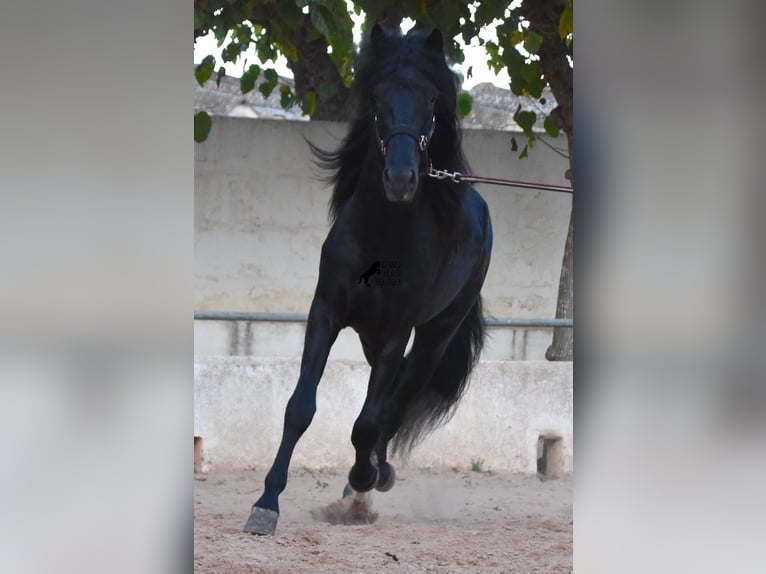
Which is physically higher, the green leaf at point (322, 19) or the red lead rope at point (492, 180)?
the green leaf at point (322, 19)

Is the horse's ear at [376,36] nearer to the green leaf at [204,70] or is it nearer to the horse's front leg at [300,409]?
the green leaf at [204,70]

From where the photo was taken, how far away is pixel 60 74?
3.54 m

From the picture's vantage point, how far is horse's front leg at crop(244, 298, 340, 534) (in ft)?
12.5

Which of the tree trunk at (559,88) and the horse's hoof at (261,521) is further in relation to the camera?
the tree trunk at (559,88)

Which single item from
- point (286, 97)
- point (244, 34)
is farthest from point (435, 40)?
point (244, 34)

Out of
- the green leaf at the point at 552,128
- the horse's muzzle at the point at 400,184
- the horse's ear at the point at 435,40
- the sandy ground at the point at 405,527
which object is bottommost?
the sandy ground at the point at 405,527

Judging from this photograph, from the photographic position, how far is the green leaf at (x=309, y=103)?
3.84 m

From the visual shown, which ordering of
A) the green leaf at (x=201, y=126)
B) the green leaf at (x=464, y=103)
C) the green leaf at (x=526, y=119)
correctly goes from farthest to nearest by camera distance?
the green leaf at (x=526, y=119) < the green leaf at (x=464, y=103) < the green leaf at (x=201, y=126)

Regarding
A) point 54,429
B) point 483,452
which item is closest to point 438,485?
point 483,452

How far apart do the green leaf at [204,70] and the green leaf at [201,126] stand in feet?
0.38

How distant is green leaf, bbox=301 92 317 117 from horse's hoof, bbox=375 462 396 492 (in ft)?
4.29

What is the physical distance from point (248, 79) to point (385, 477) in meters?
1.53

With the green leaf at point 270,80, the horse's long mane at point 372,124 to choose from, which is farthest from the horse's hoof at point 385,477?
the green leaf at point 270,80

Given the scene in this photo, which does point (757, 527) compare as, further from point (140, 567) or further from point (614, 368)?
point (140, 567)
